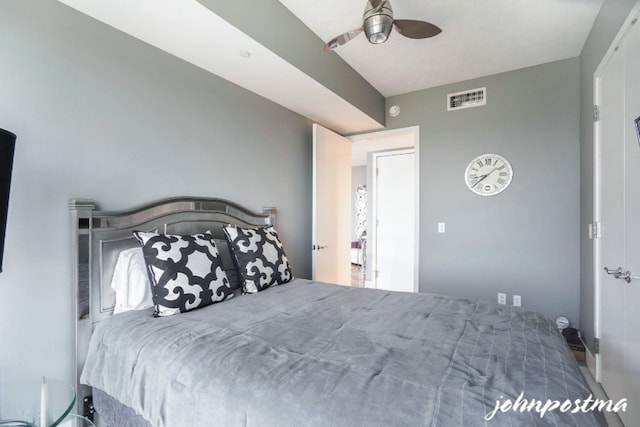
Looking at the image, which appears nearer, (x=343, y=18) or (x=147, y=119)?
(x=147, y=119)

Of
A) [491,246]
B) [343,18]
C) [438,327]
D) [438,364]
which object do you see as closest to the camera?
[438,364]

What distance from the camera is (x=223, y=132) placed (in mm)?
2539

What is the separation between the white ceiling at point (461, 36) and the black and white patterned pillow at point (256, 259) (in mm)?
1692

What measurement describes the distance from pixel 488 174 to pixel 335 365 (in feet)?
9.82

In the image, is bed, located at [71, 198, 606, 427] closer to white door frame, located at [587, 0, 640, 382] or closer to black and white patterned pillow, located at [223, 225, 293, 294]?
black and white patterned pillow, located at [223, 225, 293, 294]

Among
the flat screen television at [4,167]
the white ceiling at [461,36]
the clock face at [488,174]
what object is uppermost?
the white ceiling at [461,36]

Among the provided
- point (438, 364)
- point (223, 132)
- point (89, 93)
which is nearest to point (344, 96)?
point (223, 132)

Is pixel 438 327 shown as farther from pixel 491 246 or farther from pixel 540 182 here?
pixel 540 182

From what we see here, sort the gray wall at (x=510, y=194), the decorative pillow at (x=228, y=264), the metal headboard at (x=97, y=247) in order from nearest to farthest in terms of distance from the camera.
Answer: the metal headboard at (x=97, y=247) < the decorative pillow at (x=228, y=264) < the gray wall at (x=510, y=194)

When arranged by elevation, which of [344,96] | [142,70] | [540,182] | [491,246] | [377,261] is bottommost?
[377,261]

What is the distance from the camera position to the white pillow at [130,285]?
5.60 ft

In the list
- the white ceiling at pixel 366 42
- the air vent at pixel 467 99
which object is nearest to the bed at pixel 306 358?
the white ceiling at pixel 366 42

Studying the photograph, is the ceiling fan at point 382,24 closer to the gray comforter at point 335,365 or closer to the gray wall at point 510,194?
the gray comforter at point 335,365

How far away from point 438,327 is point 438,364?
15.8 inches
